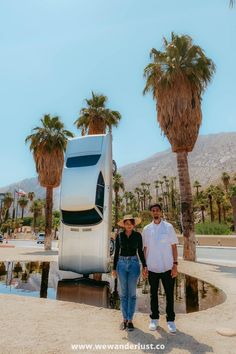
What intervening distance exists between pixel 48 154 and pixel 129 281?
2427 centimetres

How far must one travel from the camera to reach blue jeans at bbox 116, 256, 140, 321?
555 cm

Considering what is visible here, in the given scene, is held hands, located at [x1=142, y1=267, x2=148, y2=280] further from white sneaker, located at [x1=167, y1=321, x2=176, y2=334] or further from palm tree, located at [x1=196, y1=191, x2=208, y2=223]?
palm tree, located at [x1=196, y1=191, x2=208, y2=223]

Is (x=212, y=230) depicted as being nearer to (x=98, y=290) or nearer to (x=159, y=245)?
(x=98, y=290)

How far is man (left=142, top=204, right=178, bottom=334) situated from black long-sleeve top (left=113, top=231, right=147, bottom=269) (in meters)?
0.10

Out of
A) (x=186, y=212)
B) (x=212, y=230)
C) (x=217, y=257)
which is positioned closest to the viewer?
(x=186, y=212)

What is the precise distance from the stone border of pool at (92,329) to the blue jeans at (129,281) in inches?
16.6

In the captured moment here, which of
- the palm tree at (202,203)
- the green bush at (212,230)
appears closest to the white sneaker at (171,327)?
the green bush at (212,230)

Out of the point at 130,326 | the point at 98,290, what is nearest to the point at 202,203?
the point at 98,290

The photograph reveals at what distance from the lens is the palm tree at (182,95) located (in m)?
18.8

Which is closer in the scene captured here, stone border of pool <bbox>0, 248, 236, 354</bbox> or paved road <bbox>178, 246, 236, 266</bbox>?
stone border of pool <bbox>0, 248, 236, 354</bbox>

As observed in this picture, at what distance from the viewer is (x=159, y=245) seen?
5676 mm

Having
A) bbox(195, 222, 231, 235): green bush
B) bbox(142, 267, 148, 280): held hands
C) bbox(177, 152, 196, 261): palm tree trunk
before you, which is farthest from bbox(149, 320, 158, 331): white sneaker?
bbox(195, 222, 231, 235): green bush

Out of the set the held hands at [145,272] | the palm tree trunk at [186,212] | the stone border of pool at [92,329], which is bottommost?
the stone border of pool at [92,329]

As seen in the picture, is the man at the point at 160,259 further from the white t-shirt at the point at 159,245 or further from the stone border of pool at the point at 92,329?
the stone border of pool at the point at 92,329
